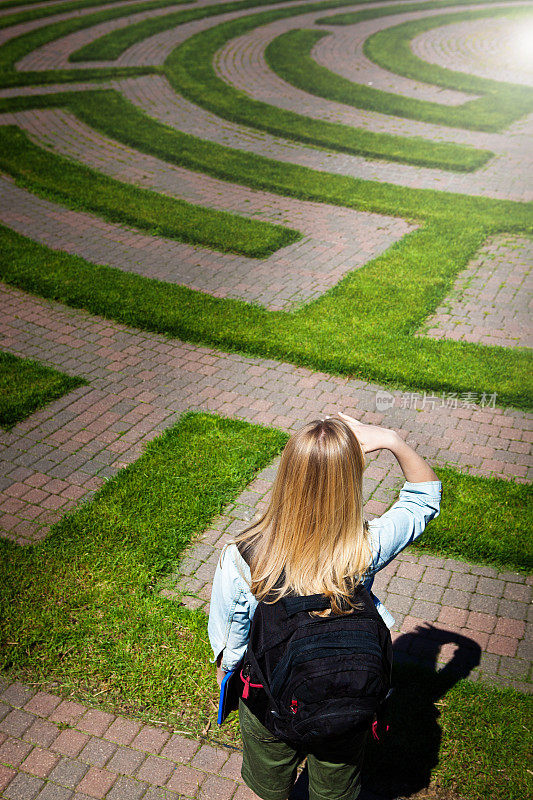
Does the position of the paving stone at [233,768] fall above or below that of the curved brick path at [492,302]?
below

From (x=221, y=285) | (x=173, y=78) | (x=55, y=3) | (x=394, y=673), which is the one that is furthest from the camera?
(x=55, y=3)

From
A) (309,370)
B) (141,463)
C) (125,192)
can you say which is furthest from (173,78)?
(141,463)

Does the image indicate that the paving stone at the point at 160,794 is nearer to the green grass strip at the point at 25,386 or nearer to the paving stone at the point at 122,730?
the paving stone at the point at 122,730

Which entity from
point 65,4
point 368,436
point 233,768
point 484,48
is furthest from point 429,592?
point 65,4

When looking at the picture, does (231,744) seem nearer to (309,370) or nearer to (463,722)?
(463,722)

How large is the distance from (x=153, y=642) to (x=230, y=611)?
1991 millimetres

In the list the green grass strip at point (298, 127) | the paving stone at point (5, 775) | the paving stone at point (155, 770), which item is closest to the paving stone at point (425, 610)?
the paving stone at point (155, 770)

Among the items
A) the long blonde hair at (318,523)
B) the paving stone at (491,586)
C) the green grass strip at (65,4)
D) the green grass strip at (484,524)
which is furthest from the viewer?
the green grass strip at (65,4)

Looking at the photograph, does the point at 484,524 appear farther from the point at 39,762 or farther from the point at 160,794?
the point at 39,762

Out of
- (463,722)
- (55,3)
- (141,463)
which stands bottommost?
(463,722)

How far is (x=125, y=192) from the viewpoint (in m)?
11.4

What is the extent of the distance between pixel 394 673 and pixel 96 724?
175 cm

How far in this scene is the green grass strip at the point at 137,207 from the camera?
33.0 ft

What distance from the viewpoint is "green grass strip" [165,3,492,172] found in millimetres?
13258
